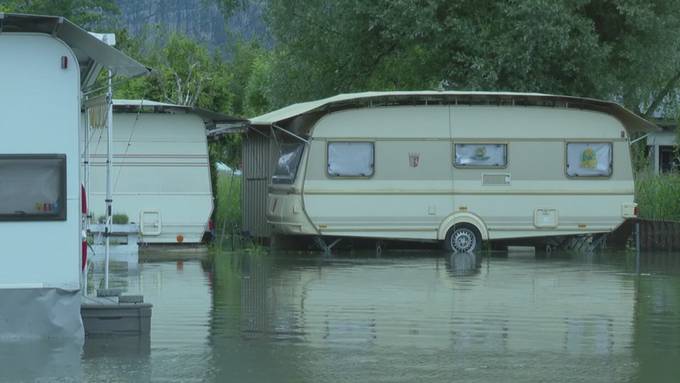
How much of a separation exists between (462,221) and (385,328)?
11.2 metres

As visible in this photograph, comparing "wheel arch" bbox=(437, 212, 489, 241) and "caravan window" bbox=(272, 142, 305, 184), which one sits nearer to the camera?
"caravan window" bbox=(272, 142, 305, 184)

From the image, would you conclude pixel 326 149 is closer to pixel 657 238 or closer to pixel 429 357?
pixel 657 238

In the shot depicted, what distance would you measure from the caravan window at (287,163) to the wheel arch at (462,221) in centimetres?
286

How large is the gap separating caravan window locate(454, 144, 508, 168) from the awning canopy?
12.3 meters

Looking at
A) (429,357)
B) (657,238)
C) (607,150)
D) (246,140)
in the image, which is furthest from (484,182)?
(429,357)

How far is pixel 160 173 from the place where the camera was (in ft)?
73.4

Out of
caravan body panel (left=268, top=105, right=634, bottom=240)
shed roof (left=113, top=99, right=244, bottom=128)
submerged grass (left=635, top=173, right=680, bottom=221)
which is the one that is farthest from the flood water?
submerged grass (left=635, top=173, right=680, bottom=221)

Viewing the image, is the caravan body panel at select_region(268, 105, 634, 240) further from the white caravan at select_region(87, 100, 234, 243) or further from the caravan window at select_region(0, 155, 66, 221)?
the caravan window at select_region(0, 155, 66, 221)

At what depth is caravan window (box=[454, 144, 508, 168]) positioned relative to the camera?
2348cm

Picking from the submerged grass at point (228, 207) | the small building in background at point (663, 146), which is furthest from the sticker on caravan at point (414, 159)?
the small building in background at point (663, 146)

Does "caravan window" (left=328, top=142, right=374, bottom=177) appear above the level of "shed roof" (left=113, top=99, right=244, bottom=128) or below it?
below

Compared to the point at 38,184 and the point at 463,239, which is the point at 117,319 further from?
the point at 463,239

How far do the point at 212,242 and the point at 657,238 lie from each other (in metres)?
8.76

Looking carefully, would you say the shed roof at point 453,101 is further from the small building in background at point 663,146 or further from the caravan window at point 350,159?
the small building in background at point 663,146
